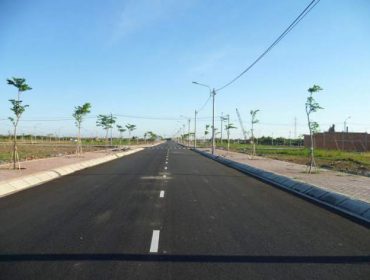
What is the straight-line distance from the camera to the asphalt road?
600cm

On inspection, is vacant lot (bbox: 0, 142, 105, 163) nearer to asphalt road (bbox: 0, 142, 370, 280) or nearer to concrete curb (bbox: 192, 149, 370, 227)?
concrete curb (bbox: 192, 149, 370, 227)

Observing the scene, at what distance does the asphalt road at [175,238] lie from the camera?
600 cm

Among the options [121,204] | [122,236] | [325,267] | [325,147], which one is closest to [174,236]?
[122,236]

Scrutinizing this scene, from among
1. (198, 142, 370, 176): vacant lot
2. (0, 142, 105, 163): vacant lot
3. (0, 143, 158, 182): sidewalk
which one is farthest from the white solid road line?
(0, 142, 105, 163): vacant lot

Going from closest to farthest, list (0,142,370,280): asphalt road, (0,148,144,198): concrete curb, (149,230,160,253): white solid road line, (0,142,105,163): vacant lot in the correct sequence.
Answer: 1. (0,142,370,280): asphalt road
2. (149,230,160,253): white solid road line
3. (0,148,144,198): concrete curb
4. (0,142,105,163): vacant lot

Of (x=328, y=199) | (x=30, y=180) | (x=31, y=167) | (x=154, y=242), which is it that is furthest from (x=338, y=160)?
(x=154, y=242)

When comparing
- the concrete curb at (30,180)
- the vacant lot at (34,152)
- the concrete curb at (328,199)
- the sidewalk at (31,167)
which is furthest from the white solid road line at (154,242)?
the vacant lot at (34,152)

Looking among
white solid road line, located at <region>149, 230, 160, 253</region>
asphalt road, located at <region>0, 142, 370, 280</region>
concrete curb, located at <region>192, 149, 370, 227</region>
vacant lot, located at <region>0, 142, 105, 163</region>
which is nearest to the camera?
asphalt road, located at <region>0, 142, 370, 280</region>

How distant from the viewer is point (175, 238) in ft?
25.8

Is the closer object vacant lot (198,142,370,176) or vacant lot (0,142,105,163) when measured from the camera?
vacant lot (198,142,370,176)

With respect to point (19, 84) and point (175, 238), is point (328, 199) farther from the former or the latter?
point (19, 84)

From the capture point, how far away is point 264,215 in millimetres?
10453

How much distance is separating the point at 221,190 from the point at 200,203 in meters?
3.35

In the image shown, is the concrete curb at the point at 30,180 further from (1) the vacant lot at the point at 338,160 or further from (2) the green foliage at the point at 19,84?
(1) the vacant lot at the point at 338,160
